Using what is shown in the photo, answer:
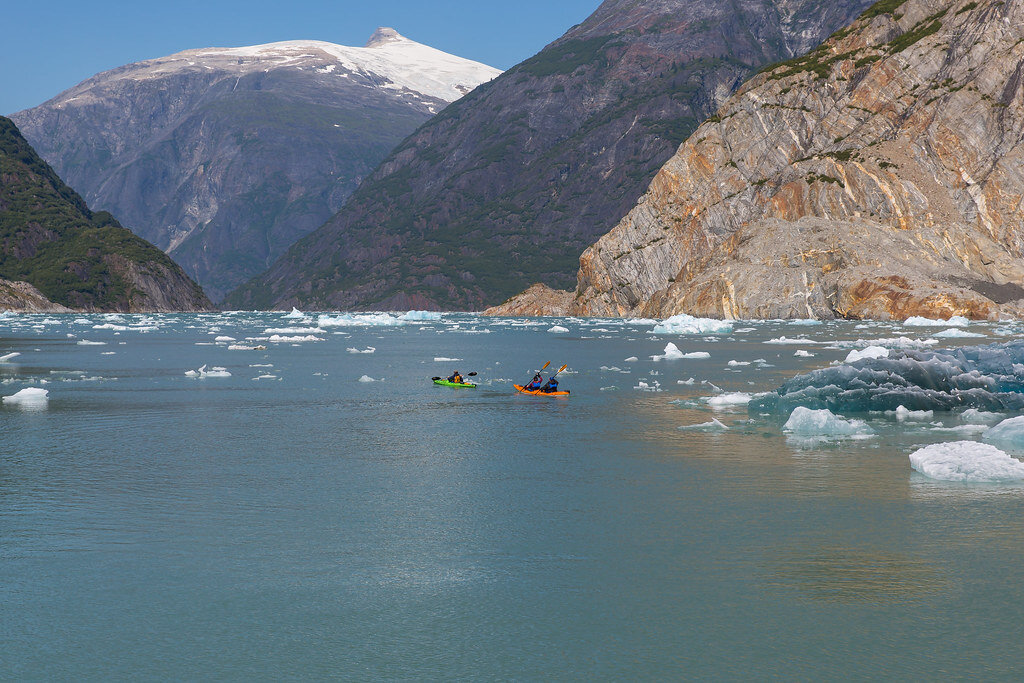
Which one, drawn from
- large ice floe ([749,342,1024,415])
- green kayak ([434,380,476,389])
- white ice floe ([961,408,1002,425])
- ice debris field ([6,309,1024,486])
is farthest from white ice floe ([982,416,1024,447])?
green kayak ([434,380,476,389])

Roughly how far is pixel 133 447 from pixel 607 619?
2001 centimetres

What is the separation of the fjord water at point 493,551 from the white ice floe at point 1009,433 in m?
1.76

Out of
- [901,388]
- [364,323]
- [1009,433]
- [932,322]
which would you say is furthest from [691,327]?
[1009,433]

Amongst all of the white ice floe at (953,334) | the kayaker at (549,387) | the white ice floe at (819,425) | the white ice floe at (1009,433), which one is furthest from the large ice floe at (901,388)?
the white ice floe at (953,334)

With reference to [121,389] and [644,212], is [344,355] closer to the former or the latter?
[121,389]

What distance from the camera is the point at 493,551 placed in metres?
17.0

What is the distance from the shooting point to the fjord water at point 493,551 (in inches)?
486

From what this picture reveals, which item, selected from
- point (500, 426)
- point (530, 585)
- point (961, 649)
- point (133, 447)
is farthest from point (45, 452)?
point (961, 649)

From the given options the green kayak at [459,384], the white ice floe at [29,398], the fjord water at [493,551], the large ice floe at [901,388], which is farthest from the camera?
the green kayak at [459,384]

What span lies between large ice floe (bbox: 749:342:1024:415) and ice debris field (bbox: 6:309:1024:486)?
6 centimetres

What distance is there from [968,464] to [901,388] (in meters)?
14.0

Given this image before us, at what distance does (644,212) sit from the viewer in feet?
653

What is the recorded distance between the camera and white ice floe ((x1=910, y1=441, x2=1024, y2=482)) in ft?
73.2

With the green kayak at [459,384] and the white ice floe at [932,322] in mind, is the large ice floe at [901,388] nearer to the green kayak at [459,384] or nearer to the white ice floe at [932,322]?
the green kayak at [459,384]
